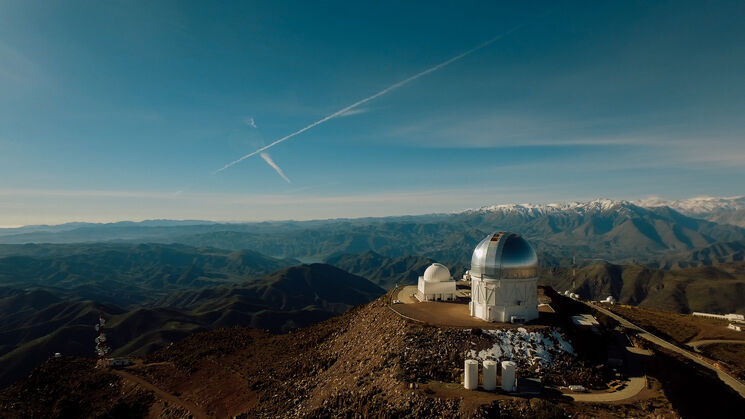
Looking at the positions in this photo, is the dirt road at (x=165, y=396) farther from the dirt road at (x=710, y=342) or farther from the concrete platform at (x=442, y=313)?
the dirt road at (x=710, y=342)

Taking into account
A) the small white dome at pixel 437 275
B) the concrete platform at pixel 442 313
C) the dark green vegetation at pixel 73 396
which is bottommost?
the dark green vegetation at pixel 73 396

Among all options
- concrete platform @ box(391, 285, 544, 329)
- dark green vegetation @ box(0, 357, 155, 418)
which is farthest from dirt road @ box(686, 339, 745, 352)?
dark green vegetation @ box(0, 357, 155, 418)

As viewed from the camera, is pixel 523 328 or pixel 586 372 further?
pixel 523 328

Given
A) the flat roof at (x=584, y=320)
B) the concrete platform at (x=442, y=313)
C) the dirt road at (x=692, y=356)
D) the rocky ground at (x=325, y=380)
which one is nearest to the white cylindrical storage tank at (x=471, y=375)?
the rocky ground at (x=325, y=380)

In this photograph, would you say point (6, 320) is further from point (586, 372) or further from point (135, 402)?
point (586, 372)

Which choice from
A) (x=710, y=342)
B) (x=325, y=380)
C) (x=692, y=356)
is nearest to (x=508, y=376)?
(x=325, y=380)

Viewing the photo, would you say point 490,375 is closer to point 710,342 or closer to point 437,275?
point 437,275

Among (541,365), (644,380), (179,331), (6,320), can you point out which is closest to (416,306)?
(541,365)
